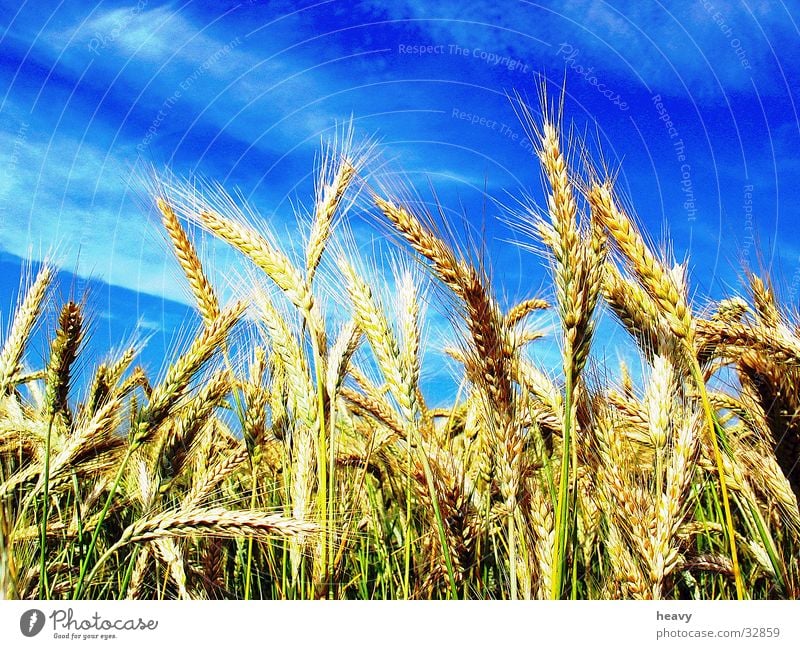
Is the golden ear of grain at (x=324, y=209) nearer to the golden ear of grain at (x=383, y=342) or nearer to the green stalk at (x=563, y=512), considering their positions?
the golden ear of grain at (x=383, y=342)

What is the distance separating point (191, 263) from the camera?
2.66 m

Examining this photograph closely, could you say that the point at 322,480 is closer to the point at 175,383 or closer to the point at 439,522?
the point at 439,522

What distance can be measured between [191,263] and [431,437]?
3.99 ft

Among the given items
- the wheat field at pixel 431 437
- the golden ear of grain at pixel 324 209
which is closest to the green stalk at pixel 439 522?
the wheat field at pixel 431 437

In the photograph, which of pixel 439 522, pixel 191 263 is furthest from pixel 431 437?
pixel 191 263
